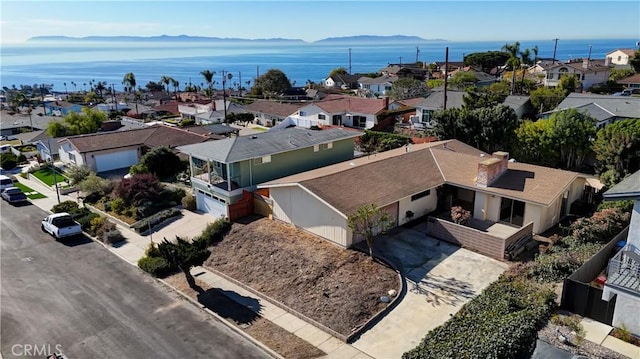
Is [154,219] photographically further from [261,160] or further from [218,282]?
[218,282]

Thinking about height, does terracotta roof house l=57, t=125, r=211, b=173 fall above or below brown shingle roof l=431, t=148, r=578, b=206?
below

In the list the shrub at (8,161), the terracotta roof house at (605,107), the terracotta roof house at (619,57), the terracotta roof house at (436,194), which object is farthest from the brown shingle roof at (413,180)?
the terracotta roof house at (619,57)

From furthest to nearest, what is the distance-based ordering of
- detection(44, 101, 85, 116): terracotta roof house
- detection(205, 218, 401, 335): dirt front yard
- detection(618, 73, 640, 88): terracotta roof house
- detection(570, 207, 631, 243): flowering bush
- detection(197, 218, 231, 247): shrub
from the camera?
detection(44, 101, 85, 116): terracotta roof house
detection(618, 73, 640, 88): terracotta roof house
detection(197, 218, 231, 247): shrub
detection(570, 207, 631, 243): flowering bush
detection(205, 218, 401, 335): dirt front yard

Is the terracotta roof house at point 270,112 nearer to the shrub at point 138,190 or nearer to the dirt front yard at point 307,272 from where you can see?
the shrub at point 138,190

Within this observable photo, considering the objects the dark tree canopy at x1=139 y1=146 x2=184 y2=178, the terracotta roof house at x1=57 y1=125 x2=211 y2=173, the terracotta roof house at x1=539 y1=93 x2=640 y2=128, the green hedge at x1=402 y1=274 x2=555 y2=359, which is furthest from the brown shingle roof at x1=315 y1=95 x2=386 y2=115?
the green hedge at x1=402 y1=274 x2=555 y2=359

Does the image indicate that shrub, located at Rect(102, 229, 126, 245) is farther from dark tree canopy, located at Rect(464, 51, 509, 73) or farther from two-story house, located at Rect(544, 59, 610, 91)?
dark tree canopy, located at Rect(464, 51, 509, 73)

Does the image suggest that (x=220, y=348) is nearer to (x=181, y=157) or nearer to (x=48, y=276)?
(x=48, y=276)

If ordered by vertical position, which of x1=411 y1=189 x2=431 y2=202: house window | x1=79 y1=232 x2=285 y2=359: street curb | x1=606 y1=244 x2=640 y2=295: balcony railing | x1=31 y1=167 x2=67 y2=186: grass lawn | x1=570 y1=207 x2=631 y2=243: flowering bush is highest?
x1=606 y1=244 x2=640 y2=295: balcony railing

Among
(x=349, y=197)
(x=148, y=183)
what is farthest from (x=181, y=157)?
(x=349, y=197)
